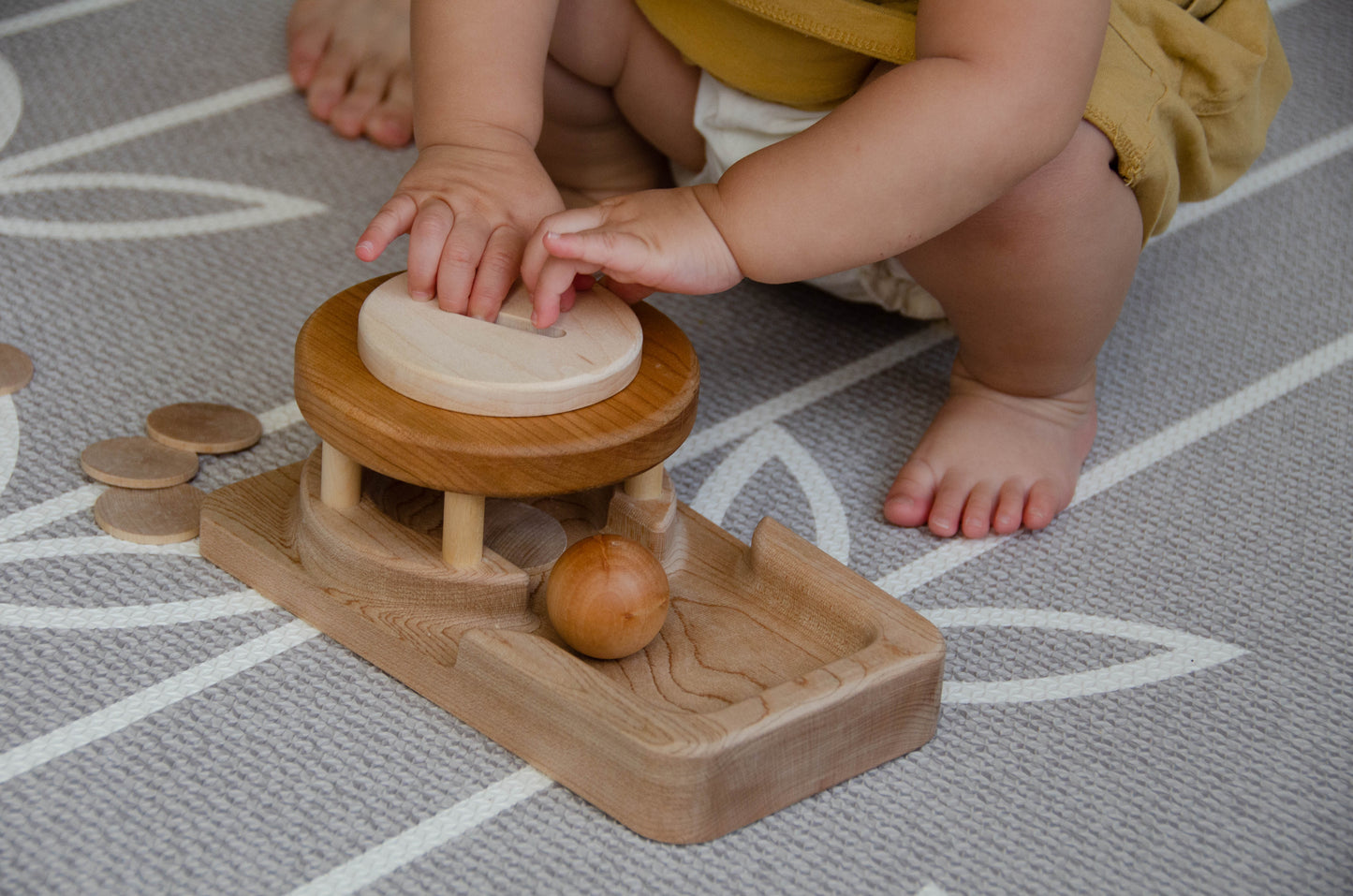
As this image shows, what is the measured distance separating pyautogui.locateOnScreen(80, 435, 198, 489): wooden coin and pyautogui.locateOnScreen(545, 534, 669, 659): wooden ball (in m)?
0.22

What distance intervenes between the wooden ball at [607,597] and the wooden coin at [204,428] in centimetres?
22

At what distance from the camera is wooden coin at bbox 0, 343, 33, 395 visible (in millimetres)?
720

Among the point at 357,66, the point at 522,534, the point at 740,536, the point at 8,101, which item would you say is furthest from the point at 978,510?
the point at 8,101

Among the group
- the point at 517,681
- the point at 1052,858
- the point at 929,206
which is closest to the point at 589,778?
the point at 517,681

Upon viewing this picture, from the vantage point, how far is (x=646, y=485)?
2.05 ft

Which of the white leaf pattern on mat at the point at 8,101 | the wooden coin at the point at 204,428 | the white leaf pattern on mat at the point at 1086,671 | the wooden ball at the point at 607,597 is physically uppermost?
the white leaf pattern on mat at the point at 8,101

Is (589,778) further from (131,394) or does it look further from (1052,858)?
(131,394)

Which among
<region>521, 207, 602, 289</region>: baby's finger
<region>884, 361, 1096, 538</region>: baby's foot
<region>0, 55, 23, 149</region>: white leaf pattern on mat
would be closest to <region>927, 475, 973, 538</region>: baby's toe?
<region>884, 361, 1096, 538</region>: baby's foot

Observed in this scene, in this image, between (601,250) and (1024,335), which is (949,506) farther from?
(601,250)

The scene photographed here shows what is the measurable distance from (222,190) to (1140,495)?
1.92 feet

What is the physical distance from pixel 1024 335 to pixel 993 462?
67mm

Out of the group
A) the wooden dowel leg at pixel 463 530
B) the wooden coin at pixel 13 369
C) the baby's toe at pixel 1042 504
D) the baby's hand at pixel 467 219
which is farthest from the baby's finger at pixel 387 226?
the baby's toe at pixel 1042 504

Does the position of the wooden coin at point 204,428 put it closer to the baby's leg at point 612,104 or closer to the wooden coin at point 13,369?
the wooden coin at point 13,369

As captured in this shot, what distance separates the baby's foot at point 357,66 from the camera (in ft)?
3.27
